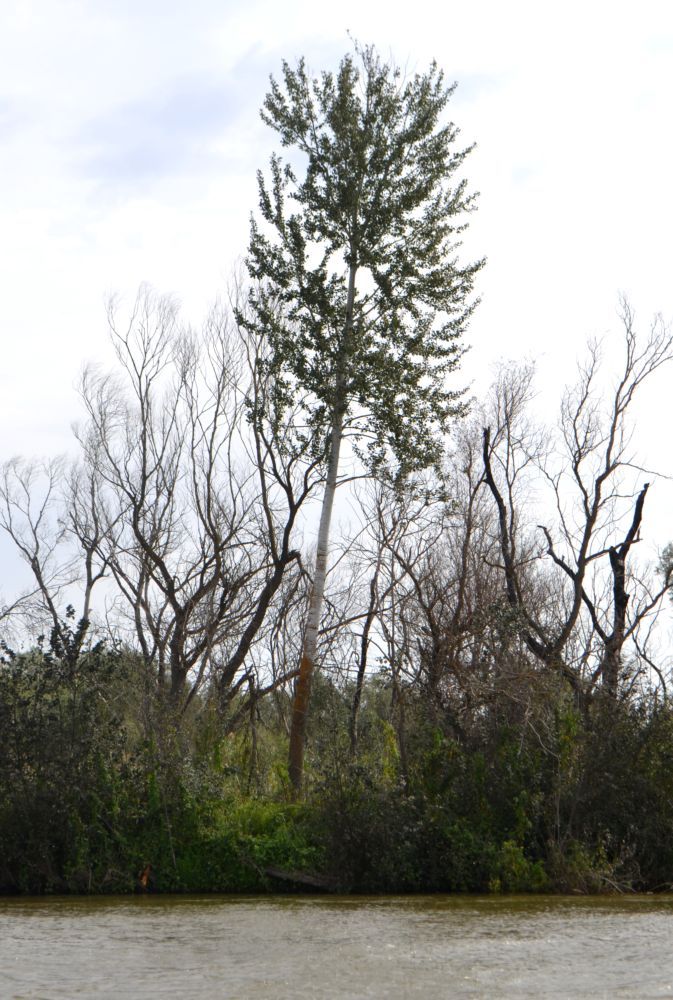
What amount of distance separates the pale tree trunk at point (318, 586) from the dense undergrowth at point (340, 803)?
334cm

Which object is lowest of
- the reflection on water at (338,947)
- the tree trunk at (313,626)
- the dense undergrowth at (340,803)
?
the reflection on water at (338,947)

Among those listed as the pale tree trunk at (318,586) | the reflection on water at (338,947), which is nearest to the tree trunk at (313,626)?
the pale tree trunk at (318,586)

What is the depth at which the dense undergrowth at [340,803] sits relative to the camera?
48.2 feet

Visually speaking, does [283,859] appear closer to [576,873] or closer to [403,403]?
[576,873]

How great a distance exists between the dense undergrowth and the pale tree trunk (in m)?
3.34

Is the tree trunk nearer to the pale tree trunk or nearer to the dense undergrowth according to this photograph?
the pale tree trunk

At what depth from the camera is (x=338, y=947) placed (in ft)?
33.0

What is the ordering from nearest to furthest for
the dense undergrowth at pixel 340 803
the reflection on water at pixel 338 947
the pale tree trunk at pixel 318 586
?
1. the reflection on water at pixel 338 947
2. the dense undergrowth at pixel 340 803
3. the pale tree trunk at pixel 318 586

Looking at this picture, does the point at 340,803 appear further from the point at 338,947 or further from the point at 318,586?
the point at 318,586

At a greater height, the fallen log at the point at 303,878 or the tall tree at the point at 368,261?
the tall tree at the point at 368,261

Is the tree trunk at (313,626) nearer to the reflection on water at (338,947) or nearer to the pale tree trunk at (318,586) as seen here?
the pale tree trunk at (318,586)

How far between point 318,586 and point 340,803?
5966 mm

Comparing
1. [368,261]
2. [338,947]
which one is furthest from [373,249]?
[338,947]

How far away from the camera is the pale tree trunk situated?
19719mm
